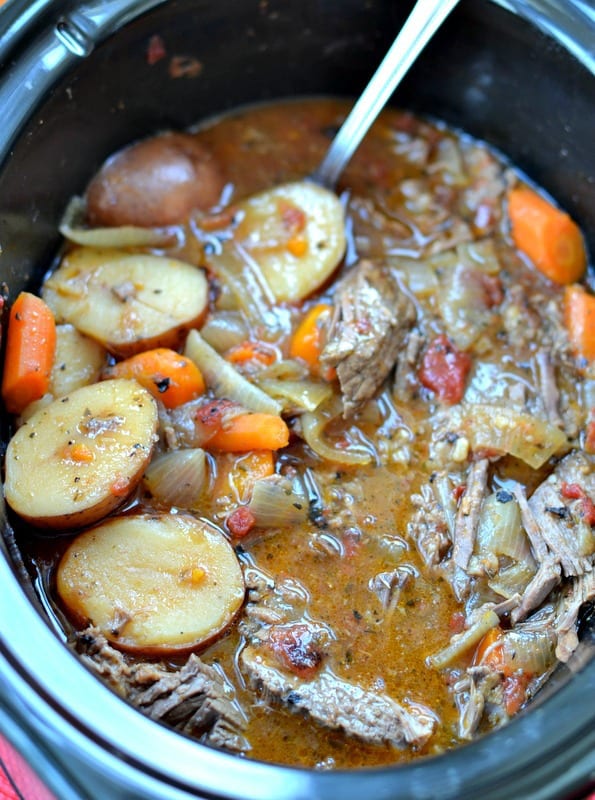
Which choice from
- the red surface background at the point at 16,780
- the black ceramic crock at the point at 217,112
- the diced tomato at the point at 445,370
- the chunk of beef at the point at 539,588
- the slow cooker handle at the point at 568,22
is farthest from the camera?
the diced tomato at the point at 445,370

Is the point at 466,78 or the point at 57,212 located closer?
the point at 57,212

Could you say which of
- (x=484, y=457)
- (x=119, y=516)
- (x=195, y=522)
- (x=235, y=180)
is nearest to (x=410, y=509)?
(x=484, y=457)

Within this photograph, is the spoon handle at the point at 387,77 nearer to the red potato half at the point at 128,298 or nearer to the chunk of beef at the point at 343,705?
the red potato half at the point at 128,298

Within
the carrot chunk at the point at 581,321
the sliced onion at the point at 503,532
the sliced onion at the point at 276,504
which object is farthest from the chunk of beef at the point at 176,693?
the carrot chunk at the point at 581,321

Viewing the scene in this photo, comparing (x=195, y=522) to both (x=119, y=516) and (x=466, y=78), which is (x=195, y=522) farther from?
(x=466, y=78)

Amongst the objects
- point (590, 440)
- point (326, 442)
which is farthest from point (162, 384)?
point (590, 440)

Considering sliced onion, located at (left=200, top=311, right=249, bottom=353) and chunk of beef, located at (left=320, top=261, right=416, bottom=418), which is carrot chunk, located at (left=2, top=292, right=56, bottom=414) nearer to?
sliced onion, located at (left=200, top=311, right=249, bottom=353)

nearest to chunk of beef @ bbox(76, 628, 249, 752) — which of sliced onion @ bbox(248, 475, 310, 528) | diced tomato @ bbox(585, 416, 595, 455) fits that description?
sliced onion @ bbox(248, 475, 310, 528)

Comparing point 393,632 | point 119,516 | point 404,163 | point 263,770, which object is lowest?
point 119,516
